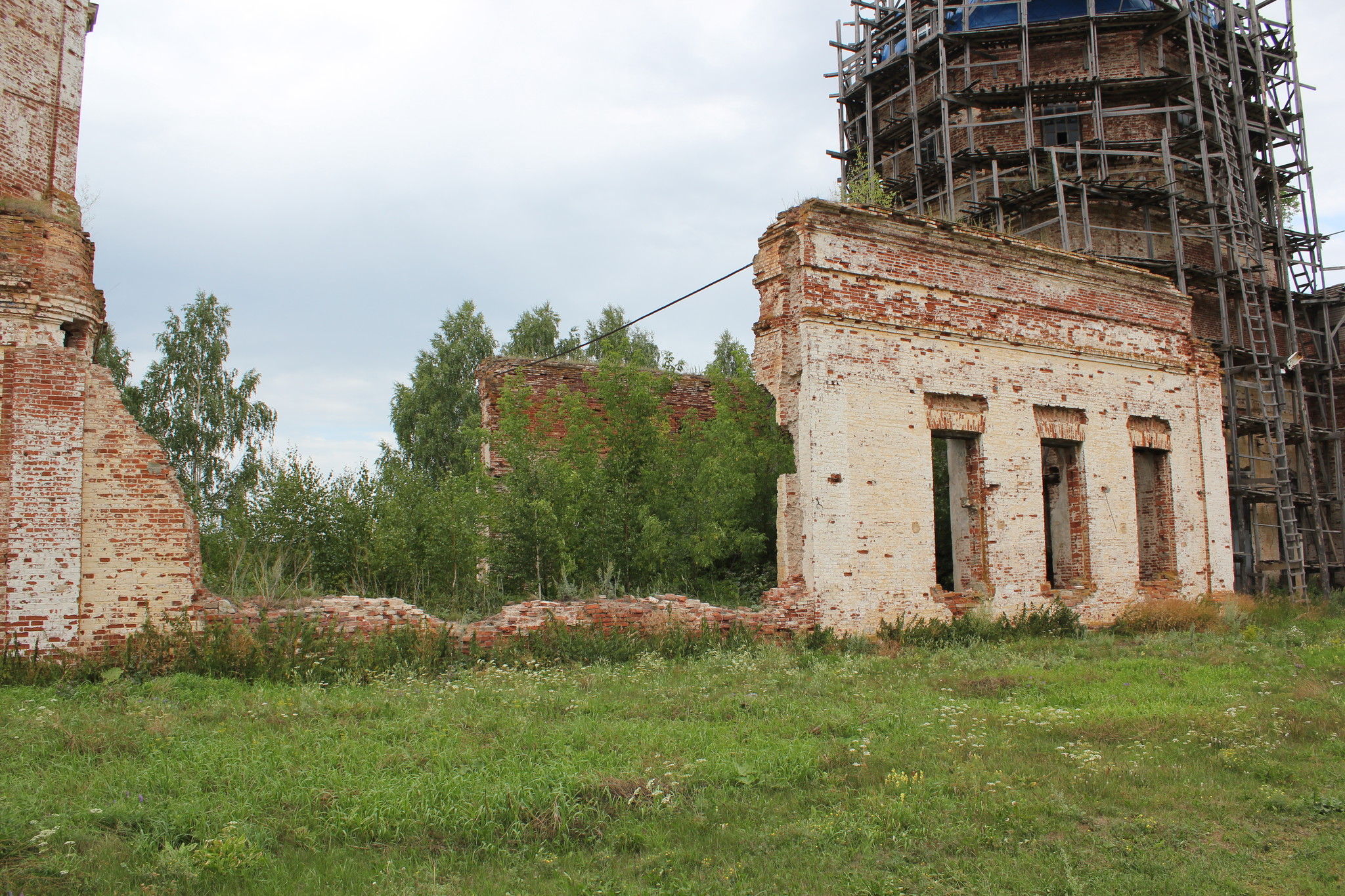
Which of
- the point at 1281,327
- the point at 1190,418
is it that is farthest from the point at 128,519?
the point at 1281,327

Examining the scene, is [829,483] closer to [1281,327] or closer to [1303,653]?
[1303,653]

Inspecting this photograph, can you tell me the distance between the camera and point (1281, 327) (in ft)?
70.0

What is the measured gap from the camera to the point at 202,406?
23.2 m

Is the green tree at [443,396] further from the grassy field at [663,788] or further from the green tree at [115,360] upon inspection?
the grassy field at [663,788]

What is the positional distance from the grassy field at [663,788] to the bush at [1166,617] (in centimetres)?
461

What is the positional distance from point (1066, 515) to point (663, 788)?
1029 centimetres

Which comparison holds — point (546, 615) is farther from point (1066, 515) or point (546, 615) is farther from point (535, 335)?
point (535, 335)

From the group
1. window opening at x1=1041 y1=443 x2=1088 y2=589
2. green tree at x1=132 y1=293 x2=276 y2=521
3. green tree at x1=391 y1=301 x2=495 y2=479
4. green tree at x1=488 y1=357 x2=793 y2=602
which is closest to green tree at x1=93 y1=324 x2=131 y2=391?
green tree at x1=132 y1=293 x2=276 y2=521

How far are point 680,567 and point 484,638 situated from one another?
300 cm

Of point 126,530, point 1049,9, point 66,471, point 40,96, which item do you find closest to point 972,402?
point 126,530

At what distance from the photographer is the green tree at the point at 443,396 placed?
28109 mm

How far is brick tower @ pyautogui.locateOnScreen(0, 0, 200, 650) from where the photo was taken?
8234 mm

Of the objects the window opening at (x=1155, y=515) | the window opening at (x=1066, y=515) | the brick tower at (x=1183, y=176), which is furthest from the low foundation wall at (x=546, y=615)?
the brick tower at (x=1183, y=176)

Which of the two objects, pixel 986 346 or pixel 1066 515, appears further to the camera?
pixel 1066 515
